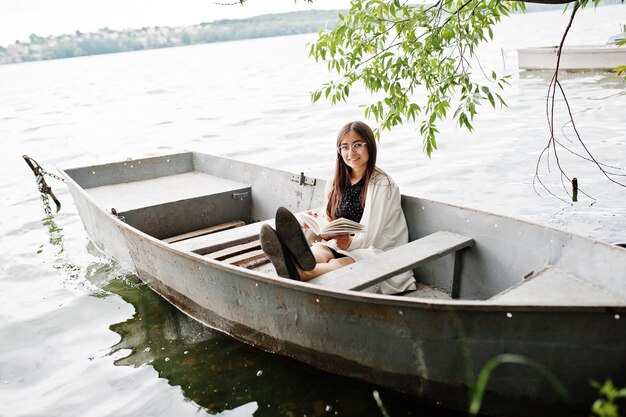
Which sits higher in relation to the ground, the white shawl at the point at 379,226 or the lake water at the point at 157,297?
the white shawl at the point at 379,226

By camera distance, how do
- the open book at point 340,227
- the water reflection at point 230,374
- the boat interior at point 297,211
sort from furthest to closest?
the open book at point 340,227 → the water reflection at point 230,374 → the boat interior at point 297,211

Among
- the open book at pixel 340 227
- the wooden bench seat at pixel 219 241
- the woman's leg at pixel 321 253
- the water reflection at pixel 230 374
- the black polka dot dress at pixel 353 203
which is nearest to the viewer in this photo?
the water reflection at pixel 230 374

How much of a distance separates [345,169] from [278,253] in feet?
3.99

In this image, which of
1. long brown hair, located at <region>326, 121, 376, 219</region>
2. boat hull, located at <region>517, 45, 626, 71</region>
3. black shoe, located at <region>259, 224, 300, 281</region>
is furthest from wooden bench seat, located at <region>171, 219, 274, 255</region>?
boat hull, located at <region>517, 45, 626, 71</region>

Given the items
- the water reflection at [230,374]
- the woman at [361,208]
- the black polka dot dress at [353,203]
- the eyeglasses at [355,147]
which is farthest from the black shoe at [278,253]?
the eyeglasses at [355,147]

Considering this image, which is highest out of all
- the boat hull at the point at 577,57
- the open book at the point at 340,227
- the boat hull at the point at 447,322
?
the boat hull at the point at 577,57

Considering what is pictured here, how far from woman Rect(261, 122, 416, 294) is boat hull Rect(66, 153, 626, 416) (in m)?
0.34

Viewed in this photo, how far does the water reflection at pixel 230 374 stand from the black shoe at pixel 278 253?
30.2 inches

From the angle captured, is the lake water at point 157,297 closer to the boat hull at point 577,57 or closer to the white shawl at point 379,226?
the boat hull at point 577,57

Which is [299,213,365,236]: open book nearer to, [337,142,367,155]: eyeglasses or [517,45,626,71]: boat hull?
[337,142,367,155]: eyeglasses

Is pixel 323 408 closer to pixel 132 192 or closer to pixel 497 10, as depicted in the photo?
pixel 497 10

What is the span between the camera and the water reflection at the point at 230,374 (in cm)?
382

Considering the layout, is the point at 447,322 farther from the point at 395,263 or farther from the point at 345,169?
the point at 345,169

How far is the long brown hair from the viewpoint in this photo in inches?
175
